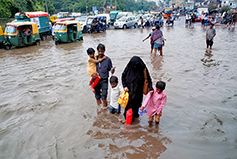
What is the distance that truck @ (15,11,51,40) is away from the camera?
17189 mm

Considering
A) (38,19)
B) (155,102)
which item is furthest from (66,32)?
(155,102)

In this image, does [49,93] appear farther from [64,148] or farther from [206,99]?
[206,99]

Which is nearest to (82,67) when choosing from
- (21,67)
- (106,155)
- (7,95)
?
(21,67)

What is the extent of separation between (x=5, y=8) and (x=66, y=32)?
17.8 m

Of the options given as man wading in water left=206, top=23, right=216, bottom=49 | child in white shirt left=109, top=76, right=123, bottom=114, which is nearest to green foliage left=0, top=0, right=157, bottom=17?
man wading in water left=206, top=23, right=216, bottom=49

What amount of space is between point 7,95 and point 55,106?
74.1 inches

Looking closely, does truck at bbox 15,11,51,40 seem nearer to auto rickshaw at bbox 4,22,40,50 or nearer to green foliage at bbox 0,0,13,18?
auto rickshaw at bbox 4,22,40,50

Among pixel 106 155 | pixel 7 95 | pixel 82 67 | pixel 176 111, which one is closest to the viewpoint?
pixel 106 155

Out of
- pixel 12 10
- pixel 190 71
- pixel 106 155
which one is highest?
pixel 12 10

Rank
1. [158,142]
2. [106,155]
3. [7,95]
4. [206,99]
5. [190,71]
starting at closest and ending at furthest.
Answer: [106,155]
[158,142]
[206,99]
[7,95]
[190,71]

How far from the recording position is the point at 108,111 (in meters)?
4.47

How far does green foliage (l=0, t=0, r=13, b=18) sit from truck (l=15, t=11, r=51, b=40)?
35.9 feet

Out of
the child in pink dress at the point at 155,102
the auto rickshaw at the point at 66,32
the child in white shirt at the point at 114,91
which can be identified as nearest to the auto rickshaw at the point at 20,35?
the auto rickshaw at the point at 66,32

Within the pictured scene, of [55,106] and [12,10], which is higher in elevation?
[12,10]
